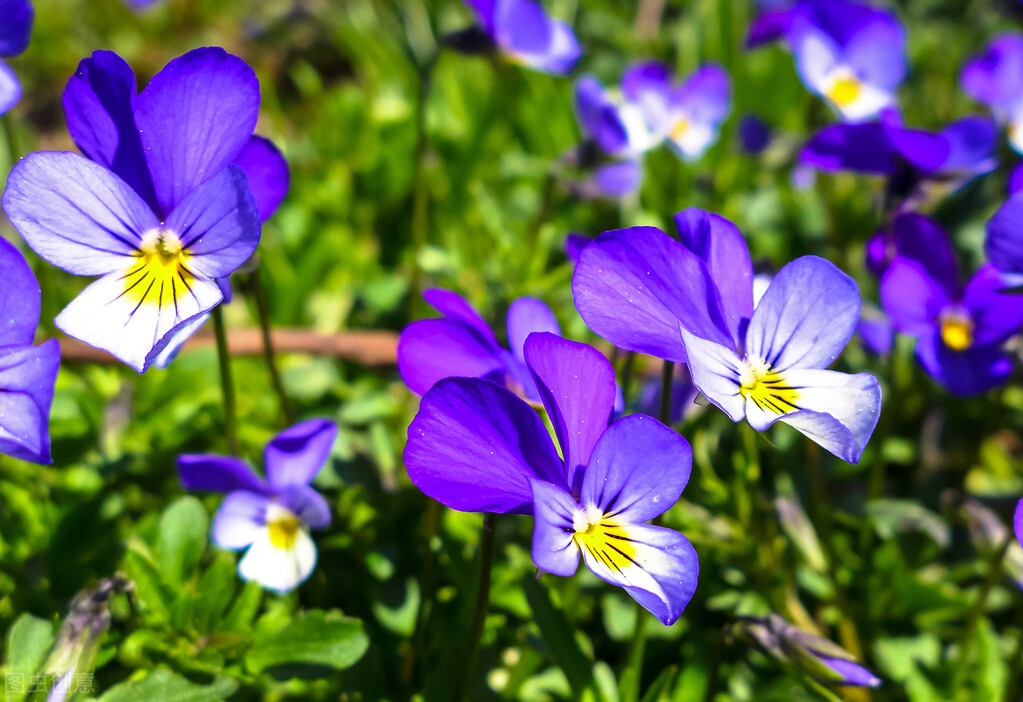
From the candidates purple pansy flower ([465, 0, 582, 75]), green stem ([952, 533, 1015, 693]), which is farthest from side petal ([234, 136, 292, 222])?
green stem ([952, 533, 1015, 693])

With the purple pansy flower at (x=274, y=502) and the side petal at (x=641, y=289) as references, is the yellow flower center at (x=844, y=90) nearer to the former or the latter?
the side petal at (x=641, y=289)

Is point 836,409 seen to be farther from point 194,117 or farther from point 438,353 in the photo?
point 194,117

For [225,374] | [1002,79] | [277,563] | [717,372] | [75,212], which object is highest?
[1002,79]

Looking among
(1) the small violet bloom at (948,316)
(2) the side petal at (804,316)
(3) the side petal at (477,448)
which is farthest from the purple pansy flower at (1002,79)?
(3) the side petal at (477,448)

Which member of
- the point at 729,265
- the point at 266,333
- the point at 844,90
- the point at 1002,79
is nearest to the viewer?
the point at 729,265

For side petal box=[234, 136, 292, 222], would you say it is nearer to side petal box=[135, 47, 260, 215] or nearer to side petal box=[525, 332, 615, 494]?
side petal box=[135, 47, 260, 215]

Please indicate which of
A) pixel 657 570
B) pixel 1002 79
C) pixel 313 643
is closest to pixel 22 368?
pixel 313 643
